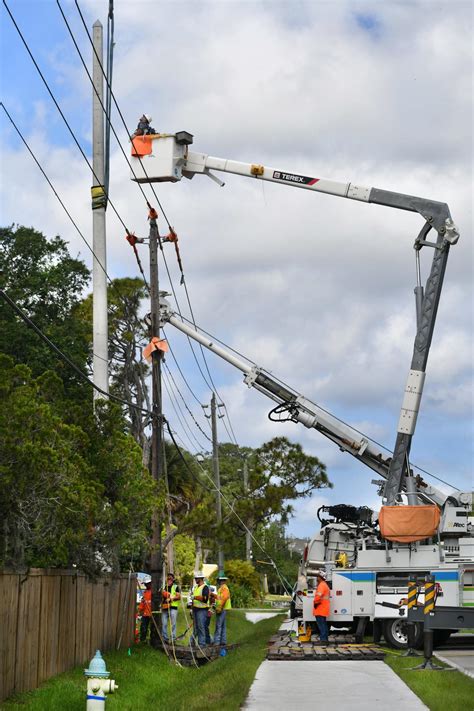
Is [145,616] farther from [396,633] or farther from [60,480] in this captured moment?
[60,480]

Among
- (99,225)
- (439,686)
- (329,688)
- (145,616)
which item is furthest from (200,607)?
(439,686)

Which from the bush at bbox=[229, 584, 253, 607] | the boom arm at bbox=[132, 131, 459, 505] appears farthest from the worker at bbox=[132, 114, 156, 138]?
the bush at bbox=[229, 584, 253, 607]

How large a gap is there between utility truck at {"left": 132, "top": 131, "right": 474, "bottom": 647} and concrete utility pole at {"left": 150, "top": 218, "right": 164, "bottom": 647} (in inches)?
97.8

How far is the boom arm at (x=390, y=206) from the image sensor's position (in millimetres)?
25578

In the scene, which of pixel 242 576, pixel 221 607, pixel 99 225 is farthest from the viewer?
pixel 242 576

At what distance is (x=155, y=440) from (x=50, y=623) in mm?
9723

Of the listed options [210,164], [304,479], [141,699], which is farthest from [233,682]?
[304,479]

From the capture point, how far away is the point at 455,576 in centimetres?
2353

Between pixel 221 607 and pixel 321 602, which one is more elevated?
pixel 321 602

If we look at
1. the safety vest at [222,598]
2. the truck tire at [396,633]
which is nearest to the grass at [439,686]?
the truck tire at [396,633]

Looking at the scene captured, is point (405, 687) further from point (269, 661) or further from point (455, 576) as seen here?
point (455, 576)

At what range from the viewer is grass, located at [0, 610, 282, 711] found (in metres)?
15.2

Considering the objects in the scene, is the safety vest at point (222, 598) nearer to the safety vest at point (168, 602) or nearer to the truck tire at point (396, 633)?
the safety vest at point (168, 602)

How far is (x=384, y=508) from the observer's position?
2434cm
